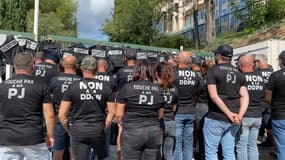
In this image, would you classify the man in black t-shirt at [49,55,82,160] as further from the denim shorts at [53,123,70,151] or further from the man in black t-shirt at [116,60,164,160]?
the man in black t-shirt at [116,60,164,160]

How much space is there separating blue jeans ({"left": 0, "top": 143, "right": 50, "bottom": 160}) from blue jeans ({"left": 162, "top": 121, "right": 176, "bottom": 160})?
1969 millimetres

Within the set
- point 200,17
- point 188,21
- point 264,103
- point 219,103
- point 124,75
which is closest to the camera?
point 219,103

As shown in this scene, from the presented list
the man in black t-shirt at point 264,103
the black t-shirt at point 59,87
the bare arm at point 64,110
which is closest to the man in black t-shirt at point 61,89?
the black t-shirt at point 59,87

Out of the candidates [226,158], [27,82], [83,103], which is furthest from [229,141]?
[27,82]

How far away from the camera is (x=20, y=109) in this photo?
418 centimetres

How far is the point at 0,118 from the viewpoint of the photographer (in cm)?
430

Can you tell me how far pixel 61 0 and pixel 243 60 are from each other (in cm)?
4064

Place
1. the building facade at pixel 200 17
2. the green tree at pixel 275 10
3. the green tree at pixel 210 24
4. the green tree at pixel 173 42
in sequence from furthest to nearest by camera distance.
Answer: the green tree at pixel 173 42 → the building facade at pixel 200 17 → the green tree at pixel 210 24 → the green tree at pixel 275 10

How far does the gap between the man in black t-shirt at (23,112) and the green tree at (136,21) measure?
121 ft

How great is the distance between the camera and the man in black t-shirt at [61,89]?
5906mm

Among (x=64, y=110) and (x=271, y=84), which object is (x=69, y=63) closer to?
(x=64, y=110)

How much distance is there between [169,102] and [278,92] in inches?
61.1

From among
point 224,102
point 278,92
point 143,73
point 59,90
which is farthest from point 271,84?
point 59,90

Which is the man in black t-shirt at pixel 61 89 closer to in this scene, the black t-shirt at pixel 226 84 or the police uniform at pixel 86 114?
the police uniform at pixel 86 114
